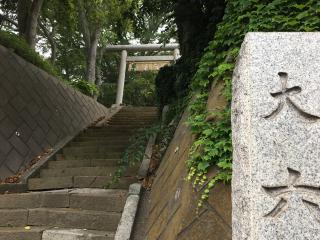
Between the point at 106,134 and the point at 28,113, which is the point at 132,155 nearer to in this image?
the point at 28,113

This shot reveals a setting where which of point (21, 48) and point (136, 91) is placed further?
point (136, 91)

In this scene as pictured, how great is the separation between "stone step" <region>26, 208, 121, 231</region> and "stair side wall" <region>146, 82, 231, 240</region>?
0.74 meters

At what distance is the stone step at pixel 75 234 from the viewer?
378 centimetres

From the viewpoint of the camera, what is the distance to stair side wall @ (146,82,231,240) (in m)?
2.34

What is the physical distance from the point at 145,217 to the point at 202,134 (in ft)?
5.14

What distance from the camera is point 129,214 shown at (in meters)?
3.84

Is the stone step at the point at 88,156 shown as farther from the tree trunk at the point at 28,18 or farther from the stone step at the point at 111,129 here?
the tree trunk at the point at 28,18

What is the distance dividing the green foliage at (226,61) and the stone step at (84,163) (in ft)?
8.20

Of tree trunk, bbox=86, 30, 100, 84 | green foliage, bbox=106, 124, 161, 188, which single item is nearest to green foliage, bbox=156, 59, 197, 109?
green foliage, bbox=106, 124, 161, 188

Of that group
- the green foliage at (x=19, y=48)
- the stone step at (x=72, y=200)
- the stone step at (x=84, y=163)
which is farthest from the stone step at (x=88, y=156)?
the green foliage at (x=19, y=48)

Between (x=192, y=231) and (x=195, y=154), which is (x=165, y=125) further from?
(x=192, y=231)

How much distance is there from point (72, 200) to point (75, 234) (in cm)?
78

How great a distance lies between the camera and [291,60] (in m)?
1.93

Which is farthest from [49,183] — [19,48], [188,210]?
[19,48]
